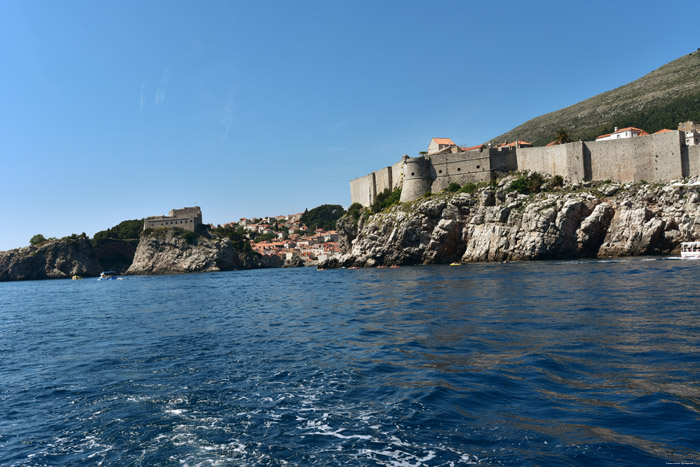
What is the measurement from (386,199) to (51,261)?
61.3 m


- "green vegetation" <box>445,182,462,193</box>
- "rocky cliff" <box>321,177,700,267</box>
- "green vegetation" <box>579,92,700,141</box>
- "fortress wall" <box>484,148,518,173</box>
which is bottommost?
"rocky cliff" <box>321,177,700,267</box>

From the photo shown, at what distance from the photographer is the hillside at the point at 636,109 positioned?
69562mm

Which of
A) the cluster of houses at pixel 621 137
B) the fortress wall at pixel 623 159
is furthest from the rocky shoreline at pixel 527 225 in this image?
the cluster of houses at pixel 621 137

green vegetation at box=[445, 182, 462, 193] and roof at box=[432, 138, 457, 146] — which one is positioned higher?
roof at box=[432, 138, 457, 146]

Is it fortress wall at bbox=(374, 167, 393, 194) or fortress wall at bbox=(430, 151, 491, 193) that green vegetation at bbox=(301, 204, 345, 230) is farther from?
fortress wall at bbox=(430, 151, 491, 193)

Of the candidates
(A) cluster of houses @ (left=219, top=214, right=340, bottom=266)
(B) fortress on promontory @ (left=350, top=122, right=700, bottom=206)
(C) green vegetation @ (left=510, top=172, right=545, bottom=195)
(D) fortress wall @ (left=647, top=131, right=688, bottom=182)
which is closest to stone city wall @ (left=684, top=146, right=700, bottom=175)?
(B) fortress on promontory @ (left=350, top=122, right=700, bottom=206)

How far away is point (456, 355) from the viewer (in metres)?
8.58

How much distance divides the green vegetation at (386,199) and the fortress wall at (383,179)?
2.67 ft

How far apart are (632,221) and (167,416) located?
37064 millimetres

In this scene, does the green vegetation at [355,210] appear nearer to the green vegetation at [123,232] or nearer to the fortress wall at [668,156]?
the fortress wall at [668,156]

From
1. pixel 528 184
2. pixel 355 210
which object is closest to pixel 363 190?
pixel 355 210

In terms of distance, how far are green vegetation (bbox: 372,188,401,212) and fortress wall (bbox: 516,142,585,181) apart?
13.8 meters

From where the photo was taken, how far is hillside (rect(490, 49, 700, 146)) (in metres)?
69.6

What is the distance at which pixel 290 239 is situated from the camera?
355 feet
